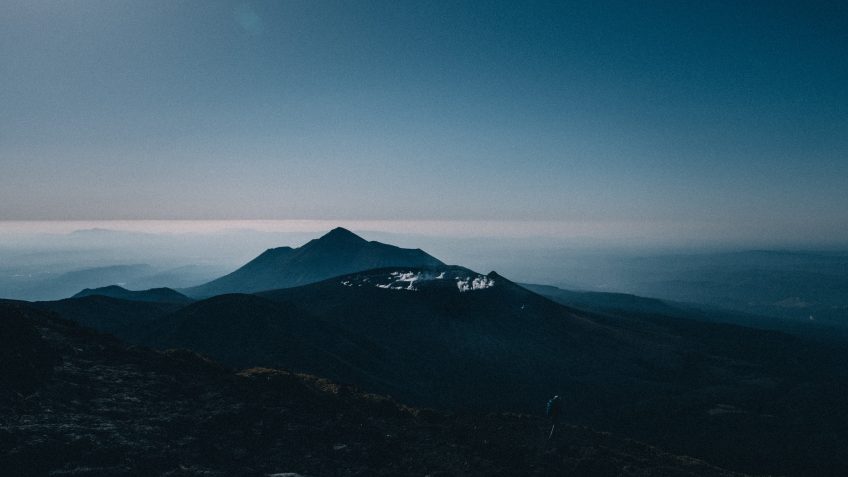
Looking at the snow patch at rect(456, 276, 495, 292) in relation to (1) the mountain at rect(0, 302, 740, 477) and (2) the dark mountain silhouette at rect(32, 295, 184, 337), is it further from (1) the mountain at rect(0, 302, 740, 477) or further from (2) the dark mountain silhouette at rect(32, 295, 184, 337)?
(1) the mountain at rect(0, 302, 740, 477)

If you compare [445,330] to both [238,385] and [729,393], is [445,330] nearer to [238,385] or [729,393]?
[729,393]

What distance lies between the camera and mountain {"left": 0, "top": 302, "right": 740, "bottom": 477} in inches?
649

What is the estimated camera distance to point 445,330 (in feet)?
317

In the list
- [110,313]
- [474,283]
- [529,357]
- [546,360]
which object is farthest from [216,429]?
[474,283]

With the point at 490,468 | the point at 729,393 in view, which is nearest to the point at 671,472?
the point at 490,468

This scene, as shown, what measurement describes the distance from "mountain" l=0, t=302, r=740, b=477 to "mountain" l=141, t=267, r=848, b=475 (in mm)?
30694

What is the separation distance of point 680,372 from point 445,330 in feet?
161

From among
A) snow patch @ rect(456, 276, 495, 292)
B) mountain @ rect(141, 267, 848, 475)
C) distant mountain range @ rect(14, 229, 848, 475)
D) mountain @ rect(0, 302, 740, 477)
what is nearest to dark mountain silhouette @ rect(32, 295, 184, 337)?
distant mountain range @ rect(14, 229, 848, 475)

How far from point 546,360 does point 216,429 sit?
7596 centimetres

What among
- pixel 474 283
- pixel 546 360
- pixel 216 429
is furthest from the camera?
pixel 474 283

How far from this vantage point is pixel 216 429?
19906mm

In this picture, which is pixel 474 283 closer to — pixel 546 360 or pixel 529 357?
pixel 529 357

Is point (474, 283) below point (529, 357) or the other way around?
the other way around

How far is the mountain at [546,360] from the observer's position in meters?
54.9
